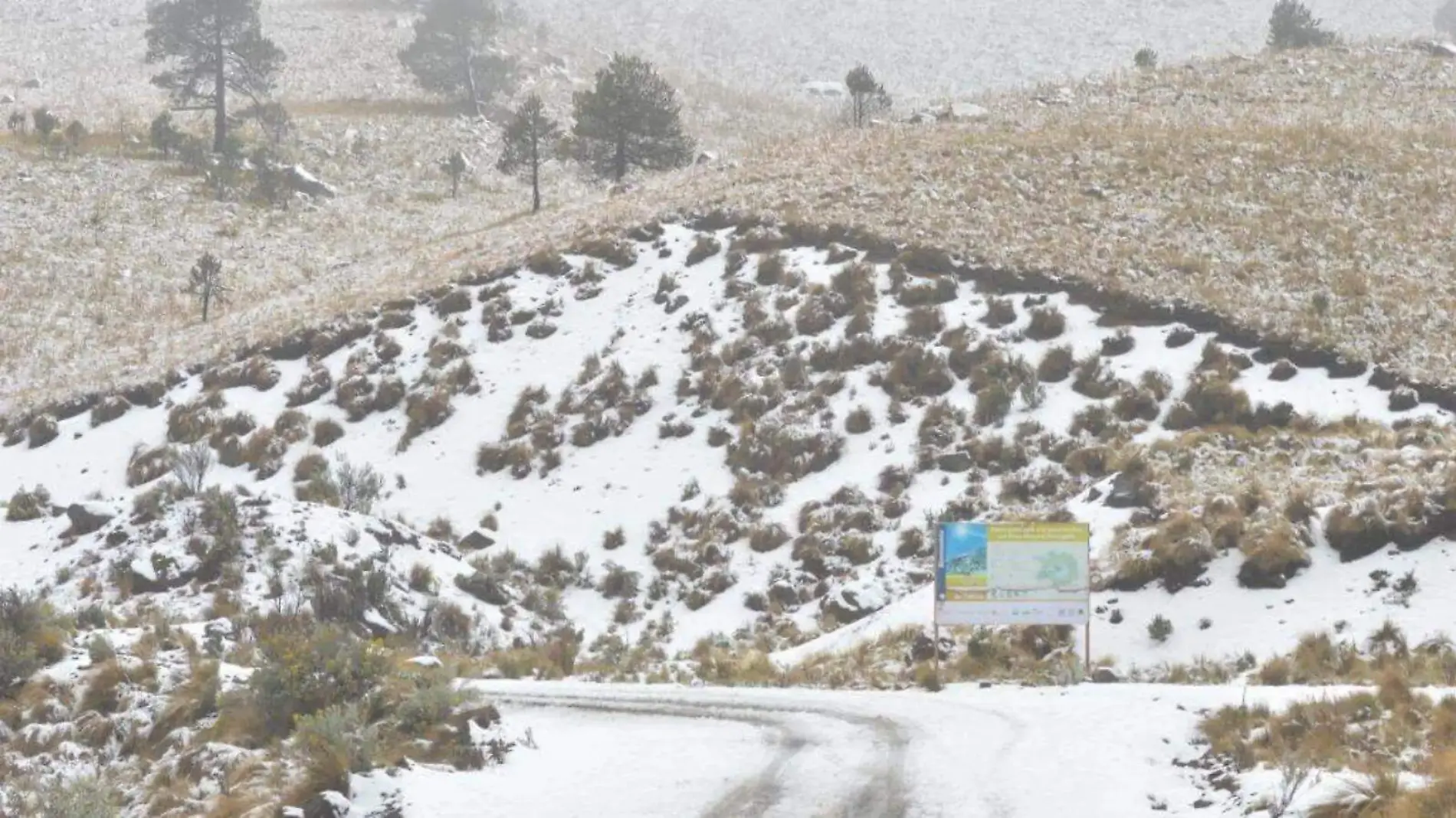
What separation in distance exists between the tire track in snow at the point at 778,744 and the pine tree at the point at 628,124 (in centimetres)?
3691

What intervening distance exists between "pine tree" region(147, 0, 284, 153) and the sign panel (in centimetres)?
5715

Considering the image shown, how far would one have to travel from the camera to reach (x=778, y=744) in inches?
431

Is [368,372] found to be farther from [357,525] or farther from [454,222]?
[454,222]

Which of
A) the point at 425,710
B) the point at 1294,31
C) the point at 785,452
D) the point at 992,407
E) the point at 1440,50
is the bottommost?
the point at 785,452

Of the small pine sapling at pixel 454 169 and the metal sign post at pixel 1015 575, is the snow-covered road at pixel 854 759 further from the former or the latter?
the small pine sapling at pixel 454 169

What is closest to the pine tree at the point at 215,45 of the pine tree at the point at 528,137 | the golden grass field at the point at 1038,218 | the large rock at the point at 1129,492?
the golden grass field at the point at 1038,218

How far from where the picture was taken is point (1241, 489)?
60.6ft

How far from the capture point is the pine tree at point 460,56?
76.8 metres

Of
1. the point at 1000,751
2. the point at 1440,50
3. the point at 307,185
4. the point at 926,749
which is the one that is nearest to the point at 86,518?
the point at 926,749

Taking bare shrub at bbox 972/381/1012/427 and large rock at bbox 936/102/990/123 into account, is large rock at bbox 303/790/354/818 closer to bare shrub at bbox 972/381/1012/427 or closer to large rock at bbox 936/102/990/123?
bare shrub at bbox 972/381/1012/427

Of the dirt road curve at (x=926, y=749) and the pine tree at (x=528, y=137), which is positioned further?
the pine tree at (x=528, y=137)

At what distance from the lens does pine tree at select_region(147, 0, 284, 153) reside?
61.7 m

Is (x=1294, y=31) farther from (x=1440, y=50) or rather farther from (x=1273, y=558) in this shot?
(x=1273, y=558)

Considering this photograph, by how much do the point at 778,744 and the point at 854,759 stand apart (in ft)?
3.16
